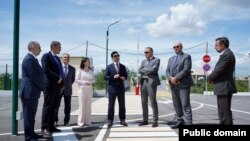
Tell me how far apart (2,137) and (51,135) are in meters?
1.12

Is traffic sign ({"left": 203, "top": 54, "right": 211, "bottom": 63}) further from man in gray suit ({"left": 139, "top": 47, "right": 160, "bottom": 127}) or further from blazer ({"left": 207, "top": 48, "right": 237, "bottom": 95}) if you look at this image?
blazer ({"left": 207, "top": 48, "right": 237, "bottom": 95})

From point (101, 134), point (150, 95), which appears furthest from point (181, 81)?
point (101, 134)

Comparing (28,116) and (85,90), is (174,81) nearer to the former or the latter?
(85,90)

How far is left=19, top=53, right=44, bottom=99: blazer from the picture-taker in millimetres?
8586

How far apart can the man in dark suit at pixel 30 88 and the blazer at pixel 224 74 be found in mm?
3710

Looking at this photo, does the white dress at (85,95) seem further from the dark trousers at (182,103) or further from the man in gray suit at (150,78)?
the dark trousers at (182,103)

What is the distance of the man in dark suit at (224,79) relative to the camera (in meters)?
8.52

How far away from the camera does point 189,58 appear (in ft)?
35.6

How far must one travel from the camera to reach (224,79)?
871cm

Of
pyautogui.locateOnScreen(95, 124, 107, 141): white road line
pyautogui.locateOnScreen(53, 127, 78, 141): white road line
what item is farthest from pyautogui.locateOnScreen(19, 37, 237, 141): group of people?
pyautogui.locateOnScreen(95, 124, 107, 141): white road line

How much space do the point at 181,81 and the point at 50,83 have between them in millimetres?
3360

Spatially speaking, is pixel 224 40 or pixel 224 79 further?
pixel 224 79

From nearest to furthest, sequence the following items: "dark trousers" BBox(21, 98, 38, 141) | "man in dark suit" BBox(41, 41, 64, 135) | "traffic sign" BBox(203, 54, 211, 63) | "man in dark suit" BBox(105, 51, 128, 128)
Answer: "dark trousers" BBox(21, 98, 38, 141), "man in dark suit" BBox(41, 41, 64, 135), "man in dark suit" BBox(105, 51, 128, 128), "traffic sign" BBox(203, 54, 211, 63)

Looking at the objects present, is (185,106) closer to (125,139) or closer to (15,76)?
(125,139)
